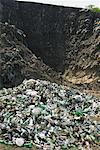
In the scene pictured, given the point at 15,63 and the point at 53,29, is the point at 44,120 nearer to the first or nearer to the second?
the point at 15,63

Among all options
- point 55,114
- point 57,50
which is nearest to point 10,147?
point 55,114

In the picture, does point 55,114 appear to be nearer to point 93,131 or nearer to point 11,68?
point 93,131

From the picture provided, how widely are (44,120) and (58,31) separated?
681 inches

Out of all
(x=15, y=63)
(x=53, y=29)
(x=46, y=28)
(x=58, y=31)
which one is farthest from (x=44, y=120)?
(x=58, y=31)

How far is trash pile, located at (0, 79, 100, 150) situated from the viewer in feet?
32.2

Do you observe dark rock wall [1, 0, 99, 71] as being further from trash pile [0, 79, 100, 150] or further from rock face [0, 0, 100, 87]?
trash pile [0, 79, 100, 150]

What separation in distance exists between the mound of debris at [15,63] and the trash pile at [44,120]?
435 cm

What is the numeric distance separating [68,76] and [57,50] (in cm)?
260

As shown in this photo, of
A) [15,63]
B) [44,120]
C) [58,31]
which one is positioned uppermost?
[58,31]

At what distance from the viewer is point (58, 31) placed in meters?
27.3

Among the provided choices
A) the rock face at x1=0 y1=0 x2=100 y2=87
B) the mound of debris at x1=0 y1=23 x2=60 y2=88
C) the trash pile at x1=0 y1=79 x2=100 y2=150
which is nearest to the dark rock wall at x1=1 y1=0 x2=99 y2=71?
the rock face at x1=0 y1=0 x2=100 y2=87

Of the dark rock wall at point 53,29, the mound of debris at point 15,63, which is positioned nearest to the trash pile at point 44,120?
the mound of debris at point 15,63

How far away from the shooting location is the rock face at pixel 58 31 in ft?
83.4

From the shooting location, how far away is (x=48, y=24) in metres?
27.1
